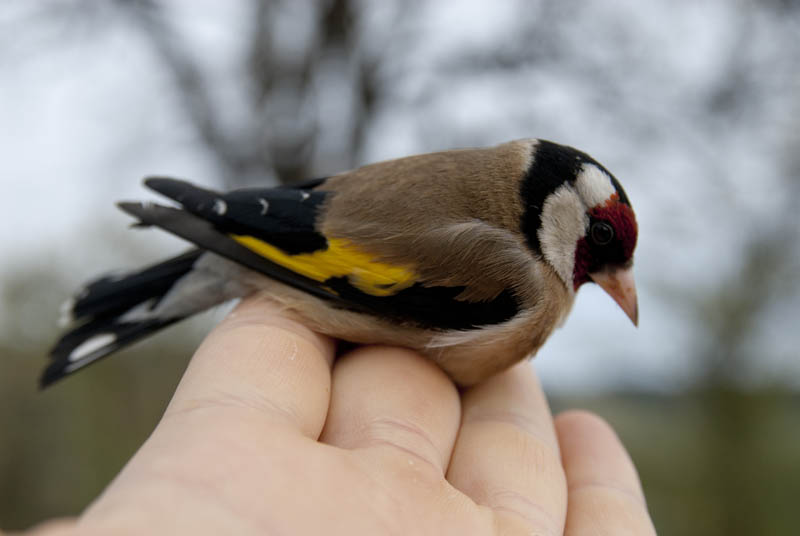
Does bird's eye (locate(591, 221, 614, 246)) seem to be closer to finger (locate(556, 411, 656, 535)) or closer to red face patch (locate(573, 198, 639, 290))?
red face patch (locate(573, 198, 639, 290))

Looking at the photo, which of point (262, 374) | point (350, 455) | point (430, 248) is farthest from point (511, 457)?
point (262, 374)

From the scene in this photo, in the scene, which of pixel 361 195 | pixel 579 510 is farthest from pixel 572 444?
pixel 361 195

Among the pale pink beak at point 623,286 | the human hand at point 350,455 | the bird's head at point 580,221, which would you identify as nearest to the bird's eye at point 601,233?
the bird's head at point 580,221

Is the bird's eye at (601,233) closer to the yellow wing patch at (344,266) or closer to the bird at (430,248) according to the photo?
the bird at (430,248)

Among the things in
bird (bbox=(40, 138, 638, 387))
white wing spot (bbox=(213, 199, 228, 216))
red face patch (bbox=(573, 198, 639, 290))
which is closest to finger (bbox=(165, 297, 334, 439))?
bird (bbox=(40, 138, 638, 387))

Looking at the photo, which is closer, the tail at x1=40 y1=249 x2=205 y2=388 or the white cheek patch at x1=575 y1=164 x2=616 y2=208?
the white cheek patch at x1=575 y1=164 x2=616 y2=208

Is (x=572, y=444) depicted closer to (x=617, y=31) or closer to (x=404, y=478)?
(x=404, y=478)
